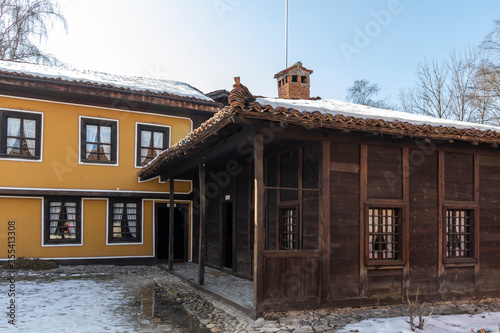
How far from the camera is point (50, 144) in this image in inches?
483

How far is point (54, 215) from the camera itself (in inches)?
486

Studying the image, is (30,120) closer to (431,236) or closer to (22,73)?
(22,73)

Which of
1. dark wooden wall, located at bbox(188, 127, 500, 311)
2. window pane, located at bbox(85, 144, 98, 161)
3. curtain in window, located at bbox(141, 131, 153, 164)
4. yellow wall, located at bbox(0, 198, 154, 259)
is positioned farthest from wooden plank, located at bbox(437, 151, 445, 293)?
window pane, located at bbox(85, 144, 98, 161)

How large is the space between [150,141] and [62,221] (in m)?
3.51

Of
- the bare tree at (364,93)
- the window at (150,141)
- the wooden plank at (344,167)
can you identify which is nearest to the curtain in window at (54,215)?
the window at (150,141)

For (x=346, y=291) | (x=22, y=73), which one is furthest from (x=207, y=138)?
(x=22, y=73)

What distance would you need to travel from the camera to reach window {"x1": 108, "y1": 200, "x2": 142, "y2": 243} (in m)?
13.0

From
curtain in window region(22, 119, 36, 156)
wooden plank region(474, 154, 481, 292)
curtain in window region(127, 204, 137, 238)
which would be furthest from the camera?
curtain in window region(127, 204, 137, 238)

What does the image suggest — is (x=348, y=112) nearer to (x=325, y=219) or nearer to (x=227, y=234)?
(x=325, y=219)

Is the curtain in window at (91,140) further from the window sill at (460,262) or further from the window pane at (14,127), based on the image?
the window sill at (460,262)

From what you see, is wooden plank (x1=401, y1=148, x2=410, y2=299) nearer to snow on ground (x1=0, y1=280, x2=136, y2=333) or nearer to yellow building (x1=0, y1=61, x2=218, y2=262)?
snow on ground (x1=0, y1=280, x2=136, y2=333)

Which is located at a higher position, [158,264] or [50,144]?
[50,144]

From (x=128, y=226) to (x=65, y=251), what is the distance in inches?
74.6

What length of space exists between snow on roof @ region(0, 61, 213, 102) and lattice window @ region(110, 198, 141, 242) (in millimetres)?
3620
